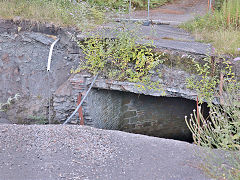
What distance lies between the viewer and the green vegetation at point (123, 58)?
5.57 m

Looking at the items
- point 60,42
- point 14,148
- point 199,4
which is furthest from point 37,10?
point 199,4

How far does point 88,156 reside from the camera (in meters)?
3.50

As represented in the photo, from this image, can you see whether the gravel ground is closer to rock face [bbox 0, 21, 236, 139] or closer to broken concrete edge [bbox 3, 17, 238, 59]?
rock face [bbox 0, 21, 236, 139]

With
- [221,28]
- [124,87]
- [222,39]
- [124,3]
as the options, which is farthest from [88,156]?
[124,3]

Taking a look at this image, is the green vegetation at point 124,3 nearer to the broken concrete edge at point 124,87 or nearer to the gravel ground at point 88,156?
the broken concrete edge at point 124,87

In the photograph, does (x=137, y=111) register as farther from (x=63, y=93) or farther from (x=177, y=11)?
(x=177, y=11)

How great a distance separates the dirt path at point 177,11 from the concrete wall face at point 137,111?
272 cm

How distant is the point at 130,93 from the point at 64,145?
2651 mm

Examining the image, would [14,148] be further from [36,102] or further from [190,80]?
[190,80]

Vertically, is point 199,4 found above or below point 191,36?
above

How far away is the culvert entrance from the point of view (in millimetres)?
6031

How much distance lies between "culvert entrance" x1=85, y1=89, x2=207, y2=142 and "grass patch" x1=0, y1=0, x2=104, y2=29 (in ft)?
5.58

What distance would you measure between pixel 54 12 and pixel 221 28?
3965mm

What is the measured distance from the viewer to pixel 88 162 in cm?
338
